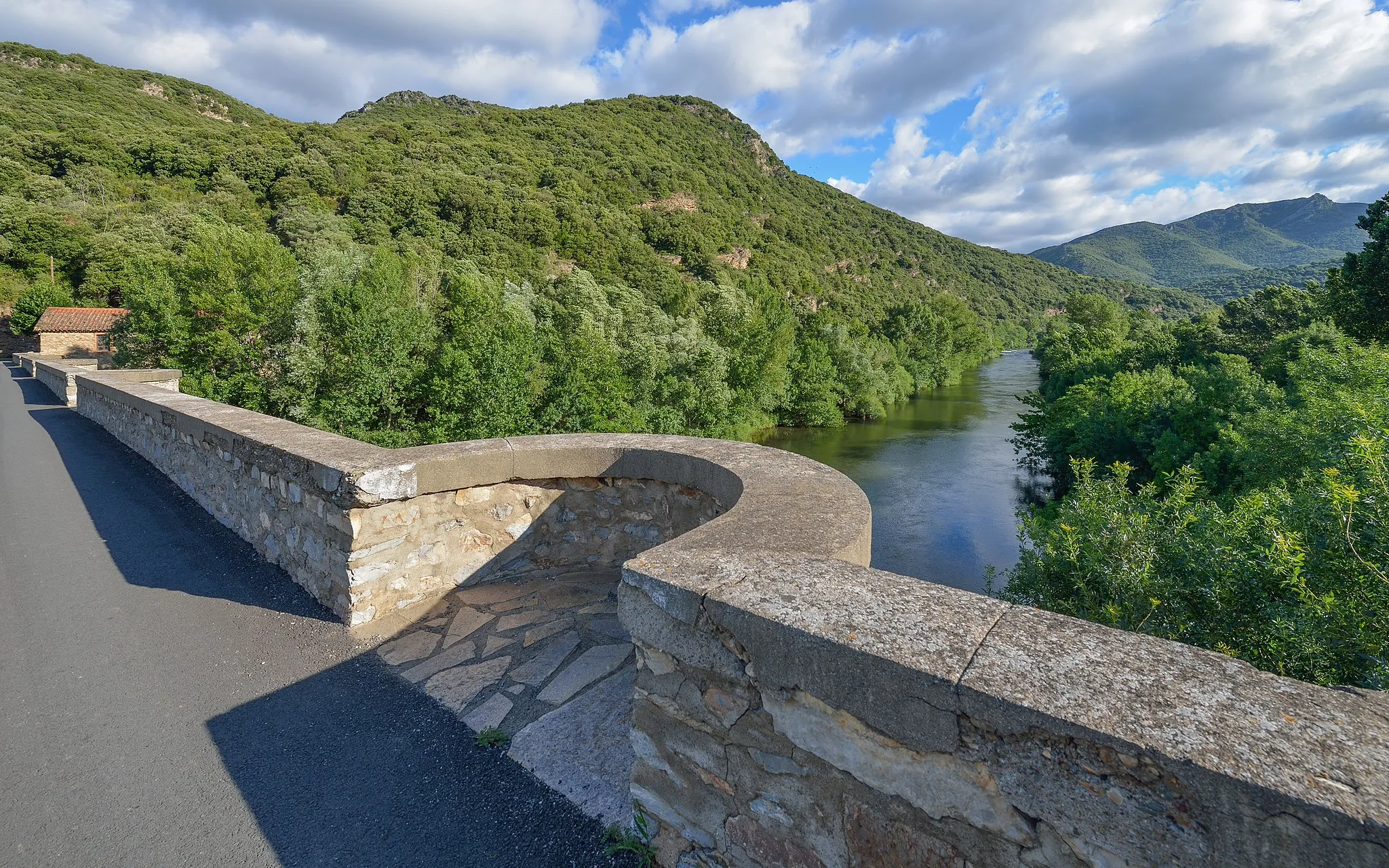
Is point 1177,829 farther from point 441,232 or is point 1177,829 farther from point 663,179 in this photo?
point 663,179

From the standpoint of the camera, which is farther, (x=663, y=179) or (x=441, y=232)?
(x=663, y=179)

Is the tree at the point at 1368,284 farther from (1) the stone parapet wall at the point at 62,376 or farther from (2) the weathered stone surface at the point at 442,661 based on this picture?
(1) the stone parapet wall at the point at 62,376

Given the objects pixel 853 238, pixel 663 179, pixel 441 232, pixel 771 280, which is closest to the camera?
pixel 441 232

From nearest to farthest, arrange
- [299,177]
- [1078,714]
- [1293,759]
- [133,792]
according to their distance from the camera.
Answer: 1. [1293,759]
2. [1078,714]
3. [133,792]
4. [299,177]

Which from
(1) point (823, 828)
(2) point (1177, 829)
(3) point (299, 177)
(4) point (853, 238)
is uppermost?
(4) point (853, 238)

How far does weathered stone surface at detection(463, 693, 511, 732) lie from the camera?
2.67 meters

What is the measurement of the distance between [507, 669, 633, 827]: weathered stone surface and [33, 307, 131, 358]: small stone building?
3380 cm

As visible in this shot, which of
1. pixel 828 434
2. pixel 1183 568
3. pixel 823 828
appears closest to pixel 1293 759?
pixel 823 828

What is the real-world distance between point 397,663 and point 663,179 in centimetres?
6594

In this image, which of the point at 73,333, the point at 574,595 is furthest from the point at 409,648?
the point at 73,333

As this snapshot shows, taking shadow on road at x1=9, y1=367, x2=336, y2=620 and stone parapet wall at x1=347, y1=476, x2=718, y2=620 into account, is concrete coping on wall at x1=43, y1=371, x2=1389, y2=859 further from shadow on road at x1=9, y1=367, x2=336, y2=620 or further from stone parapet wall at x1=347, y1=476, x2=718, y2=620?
shadow on road at x1=9, y1=367, x2=336, y2=620

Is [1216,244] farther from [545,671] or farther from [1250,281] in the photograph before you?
[545,671]

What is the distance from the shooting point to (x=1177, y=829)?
1099 mm

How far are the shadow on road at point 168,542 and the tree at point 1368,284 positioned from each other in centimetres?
1900
